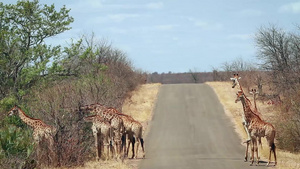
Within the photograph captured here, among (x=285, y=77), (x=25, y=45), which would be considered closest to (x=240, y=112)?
(x=285, y=77)

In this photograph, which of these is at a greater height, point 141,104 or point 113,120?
point 113,120

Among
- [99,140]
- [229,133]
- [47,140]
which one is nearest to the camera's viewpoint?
[47,140]

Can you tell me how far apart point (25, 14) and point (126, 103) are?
16.0 metres

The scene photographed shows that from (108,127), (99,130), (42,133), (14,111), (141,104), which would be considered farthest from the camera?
(141,104)

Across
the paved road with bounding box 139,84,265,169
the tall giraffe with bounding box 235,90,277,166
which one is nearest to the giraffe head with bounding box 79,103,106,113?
the paved road with bounding box 139,84,265,169

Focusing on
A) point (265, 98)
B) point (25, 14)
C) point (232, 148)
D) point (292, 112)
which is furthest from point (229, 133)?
point (25, 14)

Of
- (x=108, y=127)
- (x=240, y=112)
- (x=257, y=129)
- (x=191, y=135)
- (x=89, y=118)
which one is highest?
(x=89, y=118)

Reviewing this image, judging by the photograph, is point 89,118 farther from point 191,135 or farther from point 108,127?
point 191,135

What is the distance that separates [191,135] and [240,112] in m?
8.99

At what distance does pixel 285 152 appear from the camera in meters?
26.5

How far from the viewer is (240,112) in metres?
41.7

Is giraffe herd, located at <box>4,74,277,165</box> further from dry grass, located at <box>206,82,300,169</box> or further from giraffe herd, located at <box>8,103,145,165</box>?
dry grass, located at <box>206,82,300,169</box>

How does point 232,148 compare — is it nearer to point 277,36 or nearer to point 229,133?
point 229,133

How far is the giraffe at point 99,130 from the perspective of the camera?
21844 millimetres
